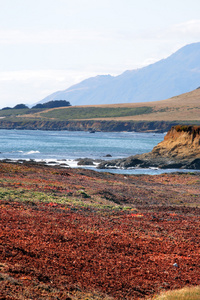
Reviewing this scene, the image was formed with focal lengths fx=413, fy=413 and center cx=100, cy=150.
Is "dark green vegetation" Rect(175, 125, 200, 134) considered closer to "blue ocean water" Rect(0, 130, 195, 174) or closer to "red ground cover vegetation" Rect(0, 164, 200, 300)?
"blue ocean water" Rect(0, 130, 195, 174)

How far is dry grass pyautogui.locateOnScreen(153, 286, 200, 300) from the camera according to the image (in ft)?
32.7

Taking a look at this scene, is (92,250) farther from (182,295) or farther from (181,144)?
(181,144)

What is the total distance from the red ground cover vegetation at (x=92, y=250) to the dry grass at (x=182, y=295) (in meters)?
0.67

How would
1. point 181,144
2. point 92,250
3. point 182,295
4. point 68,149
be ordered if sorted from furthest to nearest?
point 68,149 → point 181,144 → point 92,250 → point 182,295

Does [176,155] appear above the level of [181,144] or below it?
below

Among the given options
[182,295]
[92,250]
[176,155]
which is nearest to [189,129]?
[176,155]

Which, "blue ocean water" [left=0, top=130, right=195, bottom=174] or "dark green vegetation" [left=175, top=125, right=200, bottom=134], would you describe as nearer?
"dark green vegetation" [left=175, top=125, right=200, bottom=134]

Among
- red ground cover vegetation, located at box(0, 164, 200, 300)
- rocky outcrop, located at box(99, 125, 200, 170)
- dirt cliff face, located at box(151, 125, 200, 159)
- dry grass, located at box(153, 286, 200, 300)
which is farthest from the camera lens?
dirt cliff face, located at box(151, 125, 200, 159)

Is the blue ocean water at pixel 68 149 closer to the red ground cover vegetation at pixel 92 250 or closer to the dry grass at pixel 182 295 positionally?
the red ground cover vegetation at pixel 92 250

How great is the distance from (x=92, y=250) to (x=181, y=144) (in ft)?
180

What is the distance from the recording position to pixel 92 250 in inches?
535

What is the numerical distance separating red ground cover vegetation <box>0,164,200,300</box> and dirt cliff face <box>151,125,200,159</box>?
41578 mm

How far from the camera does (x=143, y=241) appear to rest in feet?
51.5

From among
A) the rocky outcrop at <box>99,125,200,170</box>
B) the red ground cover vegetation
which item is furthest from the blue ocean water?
the red ground cover vegetation
